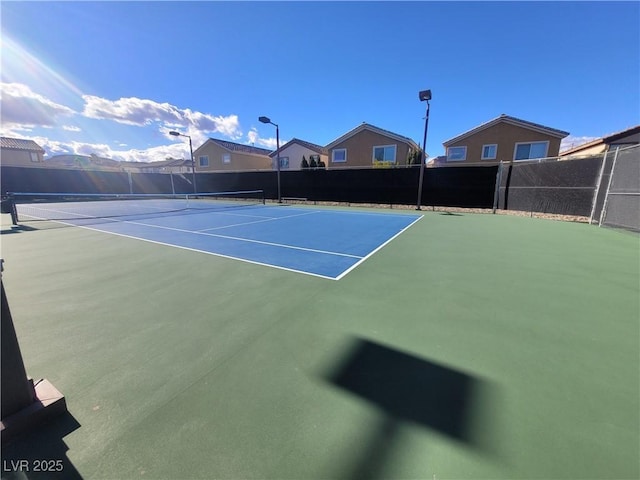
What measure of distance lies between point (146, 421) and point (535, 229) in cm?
1081

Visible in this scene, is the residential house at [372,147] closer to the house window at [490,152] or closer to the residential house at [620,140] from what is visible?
the house window at [490,152]

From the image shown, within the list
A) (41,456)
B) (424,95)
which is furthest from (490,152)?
(41,456)

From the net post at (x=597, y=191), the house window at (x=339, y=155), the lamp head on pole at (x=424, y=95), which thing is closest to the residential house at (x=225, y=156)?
the house window at (x=339, y=155)

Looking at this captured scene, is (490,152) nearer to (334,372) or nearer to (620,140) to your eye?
(620,140)

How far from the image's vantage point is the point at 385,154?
73.9 feet

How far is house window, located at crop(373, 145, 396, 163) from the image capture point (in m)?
22.2

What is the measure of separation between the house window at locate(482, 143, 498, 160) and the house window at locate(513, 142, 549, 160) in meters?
1.21

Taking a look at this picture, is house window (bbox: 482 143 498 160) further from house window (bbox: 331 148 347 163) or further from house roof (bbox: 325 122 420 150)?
house window (bbox: 331 148 347 163)

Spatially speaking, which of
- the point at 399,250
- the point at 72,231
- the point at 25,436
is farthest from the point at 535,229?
the point at 72,231

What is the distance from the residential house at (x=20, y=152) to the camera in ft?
113

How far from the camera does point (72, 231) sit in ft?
26.5

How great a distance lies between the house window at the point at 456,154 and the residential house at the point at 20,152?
5110 cm

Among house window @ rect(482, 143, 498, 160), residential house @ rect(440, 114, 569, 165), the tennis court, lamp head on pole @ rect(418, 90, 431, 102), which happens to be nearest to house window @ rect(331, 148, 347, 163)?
residential house @ rect(440, 114, 569, 165)

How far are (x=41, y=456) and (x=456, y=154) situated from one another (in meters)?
24.2
